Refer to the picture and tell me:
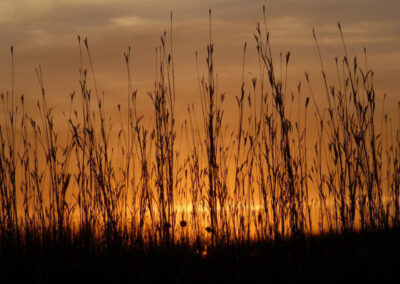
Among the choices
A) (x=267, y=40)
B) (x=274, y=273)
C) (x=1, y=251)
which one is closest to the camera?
(x=274, y=273)

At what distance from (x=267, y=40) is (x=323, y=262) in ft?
3.73

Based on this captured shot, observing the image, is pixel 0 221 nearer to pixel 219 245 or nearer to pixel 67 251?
pixel 67 251

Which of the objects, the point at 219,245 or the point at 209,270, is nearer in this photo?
the point at 209,270

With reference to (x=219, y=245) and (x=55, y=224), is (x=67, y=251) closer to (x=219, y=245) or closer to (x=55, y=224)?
(x=55, y=224)

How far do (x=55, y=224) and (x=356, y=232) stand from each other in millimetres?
1601

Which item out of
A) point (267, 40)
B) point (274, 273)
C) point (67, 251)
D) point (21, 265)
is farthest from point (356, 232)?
point (21, 265)

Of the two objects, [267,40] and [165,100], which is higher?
[267,40]

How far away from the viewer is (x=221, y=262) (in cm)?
289

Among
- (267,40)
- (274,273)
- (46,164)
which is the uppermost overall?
(267,40)

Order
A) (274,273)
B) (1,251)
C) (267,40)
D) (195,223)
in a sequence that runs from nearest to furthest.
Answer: (274,273) < (267,40) < (1,251) < (195,223)

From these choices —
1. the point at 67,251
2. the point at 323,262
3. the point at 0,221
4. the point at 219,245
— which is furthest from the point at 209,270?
the point at 0,221

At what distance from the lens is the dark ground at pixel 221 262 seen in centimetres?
271

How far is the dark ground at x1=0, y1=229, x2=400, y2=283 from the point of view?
2715 millimetres

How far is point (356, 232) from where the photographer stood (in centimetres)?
301
